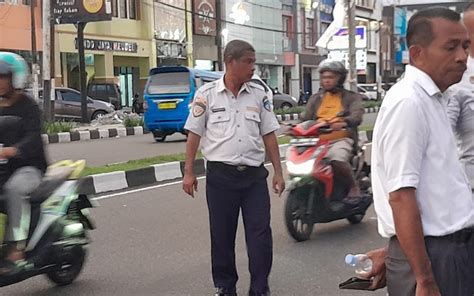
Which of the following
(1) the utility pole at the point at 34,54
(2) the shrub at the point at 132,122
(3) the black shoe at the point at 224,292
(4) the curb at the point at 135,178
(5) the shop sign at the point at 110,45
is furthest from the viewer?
(5) the shop sign at the point at 110,45

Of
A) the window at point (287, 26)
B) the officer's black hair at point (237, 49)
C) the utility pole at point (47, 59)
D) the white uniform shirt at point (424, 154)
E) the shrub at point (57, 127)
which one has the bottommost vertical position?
the shrub at point (57, 127)

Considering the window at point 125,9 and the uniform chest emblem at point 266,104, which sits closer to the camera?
the uniform chest emblem at point 266,104

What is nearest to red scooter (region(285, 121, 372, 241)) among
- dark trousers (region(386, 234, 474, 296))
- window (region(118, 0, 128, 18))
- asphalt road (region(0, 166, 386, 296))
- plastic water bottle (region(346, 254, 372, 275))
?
asphalt road (region(0, 166, 386, 296))

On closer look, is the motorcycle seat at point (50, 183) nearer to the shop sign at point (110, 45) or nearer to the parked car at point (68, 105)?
the parked car at point (68, 105)

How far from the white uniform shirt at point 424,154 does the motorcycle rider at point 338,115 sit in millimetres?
4100

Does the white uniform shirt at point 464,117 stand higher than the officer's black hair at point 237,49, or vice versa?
the officer's black hair at point 237,49

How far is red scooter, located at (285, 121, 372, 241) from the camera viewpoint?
20.5ft

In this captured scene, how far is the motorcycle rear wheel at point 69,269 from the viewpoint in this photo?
4906mm

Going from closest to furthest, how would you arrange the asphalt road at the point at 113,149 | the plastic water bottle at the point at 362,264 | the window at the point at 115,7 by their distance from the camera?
the plastic water bottle at the point at 362,264 → the asphalt road at the point at 113,149 → the window at the point at 115,7

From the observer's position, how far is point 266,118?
4.59 metres

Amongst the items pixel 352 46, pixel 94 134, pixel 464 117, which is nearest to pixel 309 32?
pixel 352 46

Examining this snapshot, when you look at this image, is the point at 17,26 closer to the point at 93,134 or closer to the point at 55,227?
the point at 93,134

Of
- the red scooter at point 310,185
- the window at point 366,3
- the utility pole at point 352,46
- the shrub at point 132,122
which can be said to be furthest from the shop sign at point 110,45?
the window at point 366,3

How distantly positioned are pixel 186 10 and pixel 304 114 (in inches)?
1207
